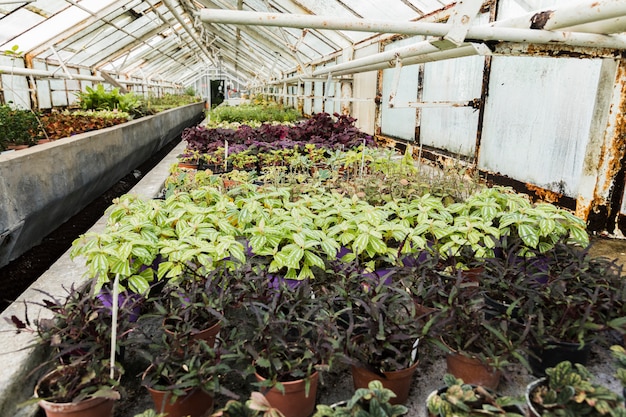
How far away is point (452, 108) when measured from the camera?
205 inches

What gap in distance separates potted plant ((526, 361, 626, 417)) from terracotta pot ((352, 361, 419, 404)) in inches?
16.6

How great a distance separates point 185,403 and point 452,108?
475 centimetres

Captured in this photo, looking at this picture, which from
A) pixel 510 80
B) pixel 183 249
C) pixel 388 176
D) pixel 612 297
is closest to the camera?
pixel 612 297

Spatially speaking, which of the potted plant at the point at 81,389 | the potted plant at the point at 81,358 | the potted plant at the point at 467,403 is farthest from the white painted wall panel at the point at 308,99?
the potted plant at the point at 467,403

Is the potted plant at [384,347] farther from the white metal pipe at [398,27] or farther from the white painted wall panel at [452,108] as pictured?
the white painted wall panel at [452,108]

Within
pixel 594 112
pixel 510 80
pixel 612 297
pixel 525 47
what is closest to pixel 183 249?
pixel 612 297

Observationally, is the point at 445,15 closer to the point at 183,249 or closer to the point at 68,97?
the point at 183,249

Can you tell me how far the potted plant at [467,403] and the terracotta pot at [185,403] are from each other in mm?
787

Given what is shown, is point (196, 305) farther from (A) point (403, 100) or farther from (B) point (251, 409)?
(A) point (403, 100)

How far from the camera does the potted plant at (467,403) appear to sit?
1.22 m

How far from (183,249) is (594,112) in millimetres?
3052

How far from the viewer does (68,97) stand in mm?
14234

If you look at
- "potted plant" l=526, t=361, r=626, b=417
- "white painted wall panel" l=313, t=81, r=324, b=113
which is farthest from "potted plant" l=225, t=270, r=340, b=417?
"white painted wall panel" l=313, t=81, r=324, b=113

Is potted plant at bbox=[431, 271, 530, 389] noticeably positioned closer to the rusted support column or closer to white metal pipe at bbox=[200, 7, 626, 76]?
white metal pipe at bbox=[200, 7, 626, 76]
